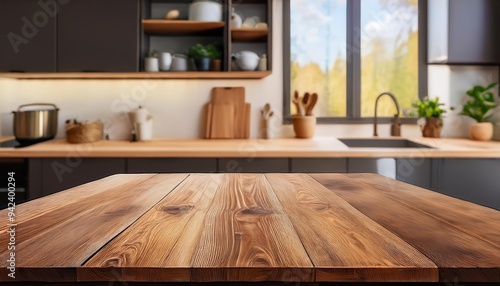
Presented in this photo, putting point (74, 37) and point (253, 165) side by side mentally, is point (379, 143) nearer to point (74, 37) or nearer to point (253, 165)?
point (253, 165)

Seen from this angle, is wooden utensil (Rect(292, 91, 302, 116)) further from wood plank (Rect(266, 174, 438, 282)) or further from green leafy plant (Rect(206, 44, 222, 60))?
wood plank (Rect(266, 174, 438, 282))

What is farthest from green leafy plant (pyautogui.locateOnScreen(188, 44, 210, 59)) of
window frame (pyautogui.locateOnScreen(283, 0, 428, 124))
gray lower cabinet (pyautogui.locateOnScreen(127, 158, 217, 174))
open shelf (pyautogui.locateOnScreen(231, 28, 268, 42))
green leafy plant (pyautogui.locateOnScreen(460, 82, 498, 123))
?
green leafy plant (pyautogui.locateOnScreen(460, 82, 498, 123))

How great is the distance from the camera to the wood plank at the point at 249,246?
0.64 metres

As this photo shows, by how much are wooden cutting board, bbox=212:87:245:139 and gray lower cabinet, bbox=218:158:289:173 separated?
68 cm

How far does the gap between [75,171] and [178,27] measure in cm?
118

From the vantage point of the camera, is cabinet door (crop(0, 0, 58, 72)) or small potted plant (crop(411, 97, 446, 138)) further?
small potted plant (crop(411, 97, 446, 138))

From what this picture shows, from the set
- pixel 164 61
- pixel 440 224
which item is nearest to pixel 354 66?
pixel 164 61

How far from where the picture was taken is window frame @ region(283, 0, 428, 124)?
326 cm

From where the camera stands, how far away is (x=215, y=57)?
9.85 feet

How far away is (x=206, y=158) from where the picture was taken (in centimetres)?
258

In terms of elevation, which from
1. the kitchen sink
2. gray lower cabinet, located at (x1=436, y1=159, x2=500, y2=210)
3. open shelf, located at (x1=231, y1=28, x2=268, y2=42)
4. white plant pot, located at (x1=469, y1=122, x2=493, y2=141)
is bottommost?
gray lower cabinet, located at (x1=436, y1=159, x2=500, y2=210)

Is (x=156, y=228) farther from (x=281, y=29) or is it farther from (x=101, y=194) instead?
(x=281, y=29)

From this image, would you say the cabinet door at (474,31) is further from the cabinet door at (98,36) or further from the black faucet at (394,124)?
the cabinet door at (98,36)

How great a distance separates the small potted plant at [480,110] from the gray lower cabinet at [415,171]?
0.77 m
